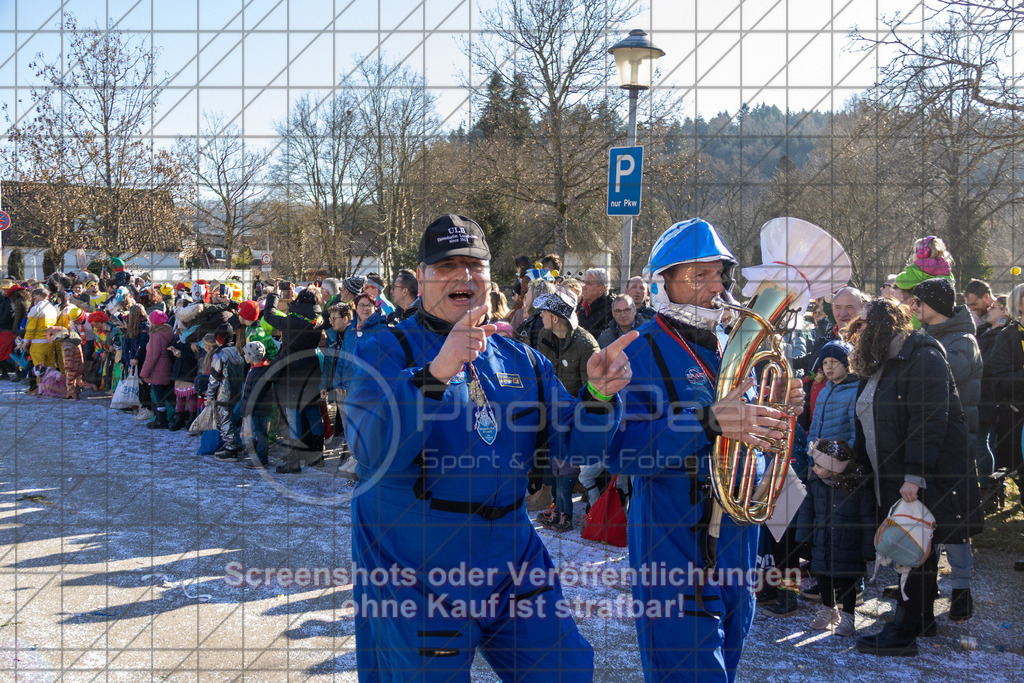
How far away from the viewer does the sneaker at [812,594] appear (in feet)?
15.3

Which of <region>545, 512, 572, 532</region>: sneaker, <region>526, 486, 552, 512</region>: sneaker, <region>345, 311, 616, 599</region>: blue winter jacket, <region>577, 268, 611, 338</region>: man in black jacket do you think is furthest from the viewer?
<region>577, 268, 611, 338</region>: man in black jacket

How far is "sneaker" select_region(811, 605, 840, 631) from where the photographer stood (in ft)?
14.0

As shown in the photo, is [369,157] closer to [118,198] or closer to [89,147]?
[89,147]

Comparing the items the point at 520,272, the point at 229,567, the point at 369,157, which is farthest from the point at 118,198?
the point at 369,157

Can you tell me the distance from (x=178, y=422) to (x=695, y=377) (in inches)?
288

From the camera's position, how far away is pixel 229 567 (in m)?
5.04

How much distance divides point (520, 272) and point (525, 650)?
6250mm

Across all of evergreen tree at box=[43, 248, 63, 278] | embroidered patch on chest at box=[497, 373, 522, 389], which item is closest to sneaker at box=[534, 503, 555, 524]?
embroidered patch on chest at box=[497, 373, 522, 389]

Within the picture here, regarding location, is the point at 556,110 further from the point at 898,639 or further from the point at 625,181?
the point at 898,639

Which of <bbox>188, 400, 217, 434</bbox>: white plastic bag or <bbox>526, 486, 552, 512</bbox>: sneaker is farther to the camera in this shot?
<bbox>188, 400, 217, 434</bbox>: white plastic bag

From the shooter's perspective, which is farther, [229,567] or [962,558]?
[229,567]

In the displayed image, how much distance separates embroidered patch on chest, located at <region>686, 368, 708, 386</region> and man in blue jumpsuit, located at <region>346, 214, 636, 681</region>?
1.14 feet

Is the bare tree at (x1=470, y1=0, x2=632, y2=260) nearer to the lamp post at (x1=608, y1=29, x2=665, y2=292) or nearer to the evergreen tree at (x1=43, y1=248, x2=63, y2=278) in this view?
the lamp post at (x1=608, y1=29, x2=665, y2=292)

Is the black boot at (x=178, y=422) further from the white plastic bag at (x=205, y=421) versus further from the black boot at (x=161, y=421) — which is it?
the white plastic bag at (x=205, y=421)
